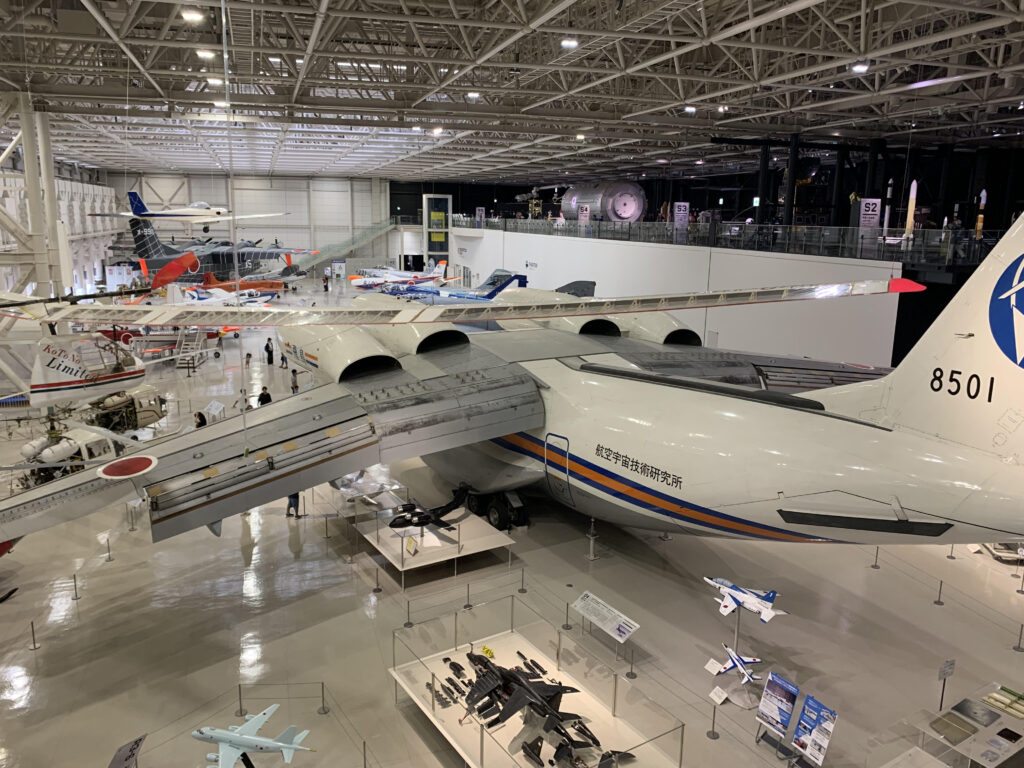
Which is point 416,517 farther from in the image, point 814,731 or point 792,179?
point 792,179

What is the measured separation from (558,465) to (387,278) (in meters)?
33.1

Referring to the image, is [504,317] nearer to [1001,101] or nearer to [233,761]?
[233,761]

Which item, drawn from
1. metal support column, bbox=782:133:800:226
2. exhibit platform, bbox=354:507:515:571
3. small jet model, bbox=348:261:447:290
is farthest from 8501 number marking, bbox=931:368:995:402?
small jet model, bbox=348:261:447:290

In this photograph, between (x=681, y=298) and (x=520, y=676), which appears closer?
(x=520, y=676)

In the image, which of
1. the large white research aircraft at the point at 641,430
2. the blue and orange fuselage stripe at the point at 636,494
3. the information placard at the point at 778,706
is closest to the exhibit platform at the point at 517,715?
the information placard at the point at 778,706

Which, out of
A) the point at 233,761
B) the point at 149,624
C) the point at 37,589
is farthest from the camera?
the point at 37,589

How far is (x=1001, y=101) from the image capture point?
17516 millimetres

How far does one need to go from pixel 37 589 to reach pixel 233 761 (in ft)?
22.0

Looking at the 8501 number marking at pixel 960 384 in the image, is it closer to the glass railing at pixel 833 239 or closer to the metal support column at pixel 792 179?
the glass railing at pixel 833 239

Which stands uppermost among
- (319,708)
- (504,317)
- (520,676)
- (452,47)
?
(452,47)

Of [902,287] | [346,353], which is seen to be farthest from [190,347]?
[902,287]

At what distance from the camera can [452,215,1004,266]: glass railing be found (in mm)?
16594

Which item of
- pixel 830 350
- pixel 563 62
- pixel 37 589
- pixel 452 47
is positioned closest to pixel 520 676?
pixel 37 589

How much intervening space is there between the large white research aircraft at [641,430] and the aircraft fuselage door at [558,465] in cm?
4
